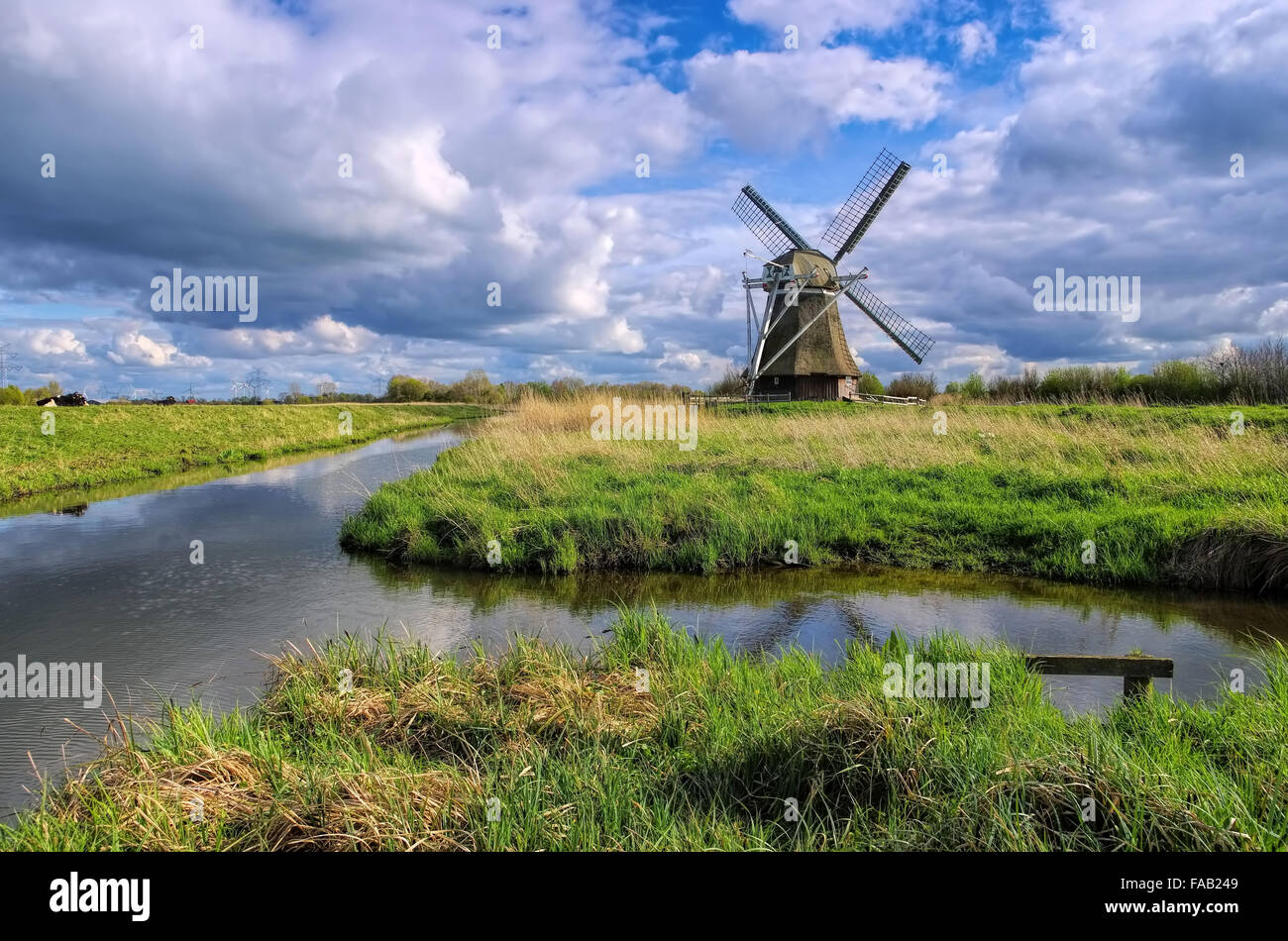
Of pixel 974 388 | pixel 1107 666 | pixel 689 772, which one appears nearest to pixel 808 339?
pixel 974 388

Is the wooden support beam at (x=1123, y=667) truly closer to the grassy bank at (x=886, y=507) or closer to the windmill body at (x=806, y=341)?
the grassy bank at (x=886, y=507)

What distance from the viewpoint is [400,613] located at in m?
8.23

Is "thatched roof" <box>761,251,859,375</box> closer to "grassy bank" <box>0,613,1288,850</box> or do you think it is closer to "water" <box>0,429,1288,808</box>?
"water" <box>0,429,1288,808</box>

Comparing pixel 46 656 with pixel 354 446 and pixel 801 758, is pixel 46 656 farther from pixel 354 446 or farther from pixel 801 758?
pixel 354 446

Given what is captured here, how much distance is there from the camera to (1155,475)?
39.0 ft

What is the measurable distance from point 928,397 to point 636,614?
3810 cm

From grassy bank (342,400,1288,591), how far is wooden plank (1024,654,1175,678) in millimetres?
5606

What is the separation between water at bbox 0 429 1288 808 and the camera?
5.91 m

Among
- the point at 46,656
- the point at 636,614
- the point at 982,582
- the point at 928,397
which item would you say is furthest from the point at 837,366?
the point at 46,656

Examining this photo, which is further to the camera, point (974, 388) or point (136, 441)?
point (974, 388)

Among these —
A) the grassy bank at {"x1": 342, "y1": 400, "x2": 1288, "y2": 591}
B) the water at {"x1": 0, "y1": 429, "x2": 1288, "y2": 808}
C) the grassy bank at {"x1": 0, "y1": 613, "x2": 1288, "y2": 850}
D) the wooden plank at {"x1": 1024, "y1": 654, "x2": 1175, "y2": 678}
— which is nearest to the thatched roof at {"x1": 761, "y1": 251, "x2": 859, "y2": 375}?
the grassy bank at {"x1": 342, "y1": 400, "x2": 1288, "y2": 591}

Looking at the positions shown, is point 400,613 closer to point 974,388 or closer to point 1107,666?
point 1107,666

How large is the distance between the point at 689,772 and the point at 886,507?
8724mm

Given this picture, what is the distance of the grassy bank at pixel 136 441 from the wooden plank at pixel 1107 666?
69.0 feet
